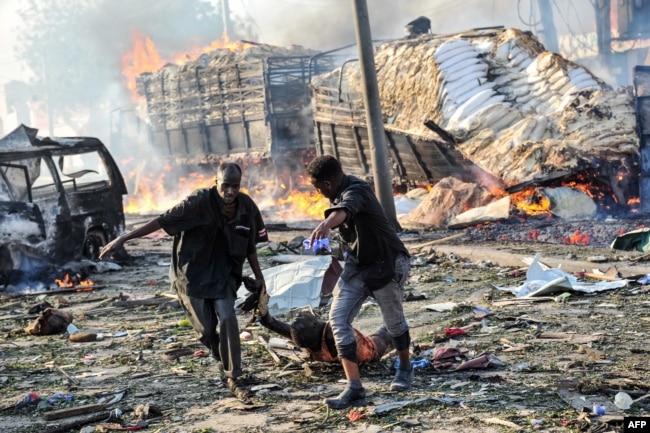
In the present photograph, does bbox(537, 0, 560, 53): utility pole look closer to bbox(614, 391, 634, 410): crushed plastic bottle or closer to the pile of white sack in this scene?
the pile of white sack

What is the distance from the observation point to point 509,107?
1680 centimetres

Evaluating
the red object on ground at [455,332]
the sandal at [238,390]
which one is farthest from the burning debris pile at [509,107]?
the sandal at [238,390]

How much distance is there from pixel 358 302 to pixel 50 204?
788 centimetres

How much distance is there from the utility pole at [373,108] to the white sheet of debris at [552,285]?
227 inches

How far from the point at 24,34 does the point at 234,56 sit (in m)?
35.0

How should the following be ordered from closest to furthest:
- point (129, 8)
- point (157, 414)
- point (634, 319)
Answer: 1. point (157, 414)
2. point (634, 319)
3. point (129, 8)

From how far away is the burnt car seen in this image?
11.7 m

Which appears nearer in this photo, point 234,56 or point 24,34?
point 234,56

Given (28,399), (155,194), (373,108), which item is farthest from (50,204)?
(155,194)

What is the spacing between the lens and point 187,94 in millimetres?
26281

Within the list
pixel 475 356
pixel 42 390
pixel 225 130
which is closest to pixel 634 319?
pixel 475 356

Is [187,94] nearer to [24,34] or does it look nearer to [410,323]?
[410,323]

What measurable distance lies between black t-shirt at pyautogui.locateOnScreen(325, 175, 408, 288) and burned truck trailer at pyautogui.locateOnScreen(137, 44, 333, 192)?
691 inches

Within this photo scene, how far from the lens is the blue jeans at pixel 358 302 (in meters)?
5.65
